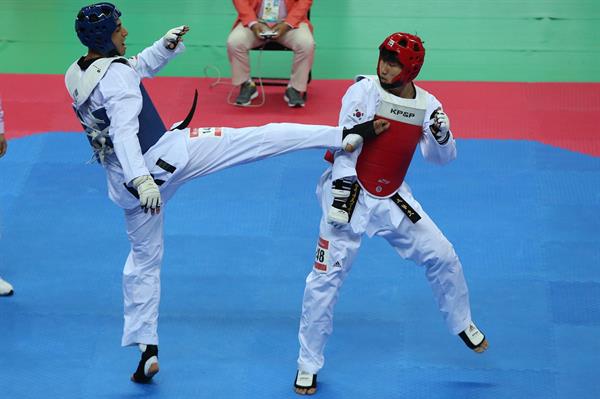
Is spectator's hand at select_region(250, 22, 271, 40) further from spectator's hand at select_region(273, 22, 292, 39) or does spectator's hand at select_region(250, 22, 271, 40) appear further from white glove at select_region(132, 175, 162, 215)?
white glove at select_region(132, 175, 162, 215)

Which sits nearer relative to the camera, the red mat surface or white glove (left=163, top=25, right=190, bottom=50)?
white glove (left=163, top=25, right=190, bottom=50)

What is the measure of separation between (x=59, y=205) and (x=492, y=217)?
326 centimetres

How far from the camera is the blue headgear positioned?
17.5 feet

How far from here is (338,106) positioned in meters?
9.54

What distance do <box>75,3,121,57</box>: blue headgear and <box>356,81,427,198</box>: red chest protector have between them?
56.0 inches

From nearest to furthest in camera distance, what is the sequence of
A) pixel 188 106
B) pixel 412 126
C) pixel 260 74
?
pixel 412 126, pixel 188 106, pixel 260 74

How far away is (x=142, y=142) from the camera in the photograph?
5.46m

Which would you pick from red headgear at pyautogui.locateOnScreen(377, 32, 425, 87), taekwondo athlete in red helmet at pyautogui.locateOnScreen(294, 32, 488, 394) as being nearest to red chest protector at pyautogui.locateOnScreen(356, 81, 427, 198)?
taekwondo athlete in red helmet at pyautogui.locateOnScreen(294, 32, 488, 394)

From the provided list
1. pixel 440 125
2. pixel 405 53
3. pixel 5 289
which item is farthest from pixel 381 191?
pixel 5 289

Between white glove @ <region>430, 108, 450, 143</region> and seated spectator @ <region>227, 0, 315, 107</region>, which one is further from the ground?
white glove @ <region>430, 108, 450, 143</region>

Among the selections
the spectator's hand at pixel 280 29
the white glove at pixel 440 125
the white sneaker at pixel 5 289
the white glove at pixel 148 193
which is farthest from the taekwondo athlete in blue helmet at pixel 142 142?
the spectator's hand at pixel 280 29

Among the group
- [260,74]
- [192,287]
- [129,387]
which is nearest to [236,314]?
[192,287]

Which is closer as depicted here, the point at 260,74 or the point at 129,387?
the point at 129,387

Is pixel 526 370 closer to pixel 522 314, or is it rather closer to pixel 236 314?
pixel 522 314
